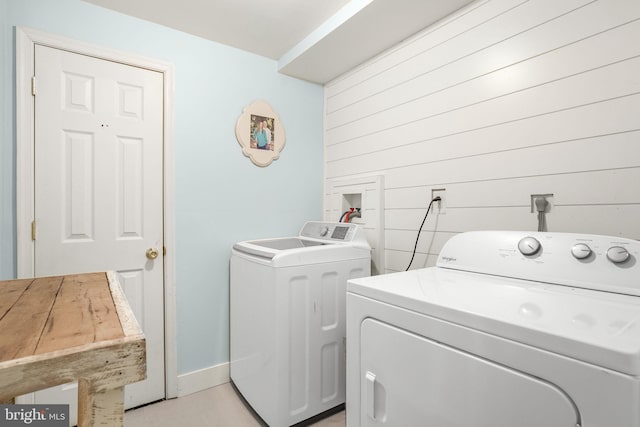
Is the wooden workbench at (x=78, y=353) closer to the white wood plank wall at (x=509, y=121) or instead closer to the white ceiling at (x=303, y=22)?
the white wood plank wall at (x=509, y=121)

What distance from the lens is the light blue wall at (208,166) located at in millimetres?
1920

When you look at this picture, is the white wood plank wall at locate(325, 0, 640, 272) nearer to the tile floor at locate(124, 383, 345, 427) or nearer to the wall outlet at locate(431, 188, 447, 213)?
the wall outlet at locate(431, 188, 447, 213)

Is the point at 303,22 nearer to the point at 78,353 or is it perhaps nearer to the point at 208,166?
the point at 208,166

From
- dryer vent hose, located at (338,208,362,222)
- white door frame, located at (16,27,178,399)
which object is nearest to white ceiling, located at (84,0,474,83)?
white door frame, located at (16,27,178,399)

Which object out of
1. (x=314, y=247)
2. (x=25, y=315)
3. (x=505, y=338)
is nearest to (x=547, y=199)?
(x=505, y=338)

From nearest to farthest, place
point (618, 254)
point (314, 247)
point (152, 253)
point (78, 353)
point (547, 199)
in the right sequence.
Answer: point (78, 353), point (618, 254), point (547, 199), point (314, 247), point (152, 253)

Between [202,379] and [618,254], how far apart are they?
2267 mm

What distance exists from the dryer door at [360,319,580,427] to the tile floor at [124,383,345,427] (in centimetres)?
98

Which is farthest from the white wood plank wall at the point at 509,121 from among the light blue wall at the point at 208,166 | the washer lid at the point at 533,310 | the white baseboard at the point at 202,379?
the white baseboard at the point at 202,379

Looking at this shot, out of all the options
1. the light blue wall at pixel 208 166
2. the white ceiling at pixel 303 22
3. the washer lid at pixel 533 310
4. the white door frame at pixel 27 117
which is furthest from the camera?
the light blue wall at pixel 208 166

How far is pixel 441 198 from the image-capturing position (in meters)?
1.78

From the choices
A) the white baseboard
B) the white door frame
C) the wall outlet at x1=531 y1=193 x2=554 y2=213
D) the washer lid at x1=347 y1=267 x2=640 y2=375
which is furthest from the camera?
the white baseboard

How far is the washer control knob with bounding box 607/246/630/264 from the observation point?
3.13ft

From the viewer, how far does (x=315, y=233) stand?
2289 mm
